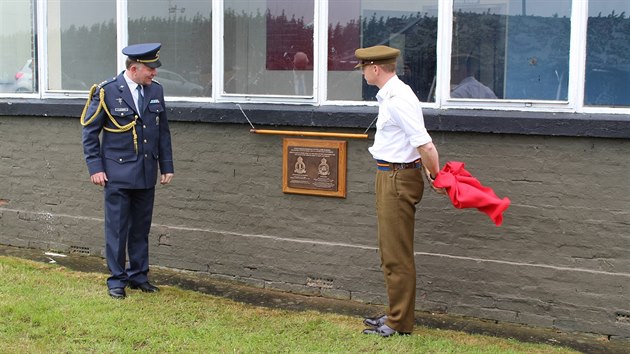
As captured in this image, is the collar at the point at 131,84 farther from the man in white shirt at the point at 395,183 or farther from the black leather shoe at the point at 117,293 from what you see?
the man in white shirt at the point at 395,183

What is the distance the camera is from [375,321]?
607 cm

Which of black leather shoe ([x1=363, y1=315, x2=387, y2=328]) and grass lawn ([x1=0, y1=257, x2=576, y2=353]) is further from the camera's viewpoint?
black leather shoe ([x1=363, y1=315, x2=387, y2=328])

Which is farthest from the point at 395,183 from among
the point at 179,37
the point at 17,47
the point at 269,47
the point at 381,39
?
the point at 17,47

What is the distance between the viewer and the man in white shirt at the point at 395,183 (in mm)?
5629

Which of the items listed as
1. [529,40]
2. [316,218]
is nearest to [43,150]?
[316,218]

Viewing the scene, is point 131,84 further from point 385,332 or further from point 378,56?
point 385,332

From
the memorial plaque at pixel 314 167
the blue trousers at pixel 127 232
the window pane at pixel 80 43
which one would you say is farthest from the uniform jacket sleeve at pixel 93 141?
the window pane at pixel 80 43

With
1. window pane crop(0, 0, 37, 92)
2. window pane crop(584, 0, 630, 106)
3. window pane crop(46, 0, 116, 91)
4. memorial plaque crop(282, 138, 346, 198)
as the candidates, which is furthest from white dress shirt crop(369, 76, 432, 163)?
window pane crop(0, 0, 37, 92)

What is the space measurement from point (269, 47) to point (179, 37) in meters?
1.00

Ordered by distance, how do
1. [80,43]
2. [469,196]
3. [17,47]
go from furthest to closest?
[17,47]
[80,43]
[469,196]

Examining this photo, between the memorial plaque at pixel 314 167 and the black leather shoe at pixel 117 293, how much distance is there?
1.57 meters

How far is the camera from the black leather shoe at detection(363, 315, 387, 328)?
6.04 m

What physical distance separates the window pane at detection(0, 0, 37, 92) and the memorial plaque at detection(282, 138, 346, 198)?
10.5ft

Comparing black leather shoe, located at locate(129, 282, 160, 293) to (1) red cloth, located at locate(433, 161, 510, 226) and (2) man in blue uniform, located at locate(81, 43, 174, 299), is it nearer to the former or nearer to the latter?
(2) man in blue uniform, located at locate(81, 43, 174, 299)
